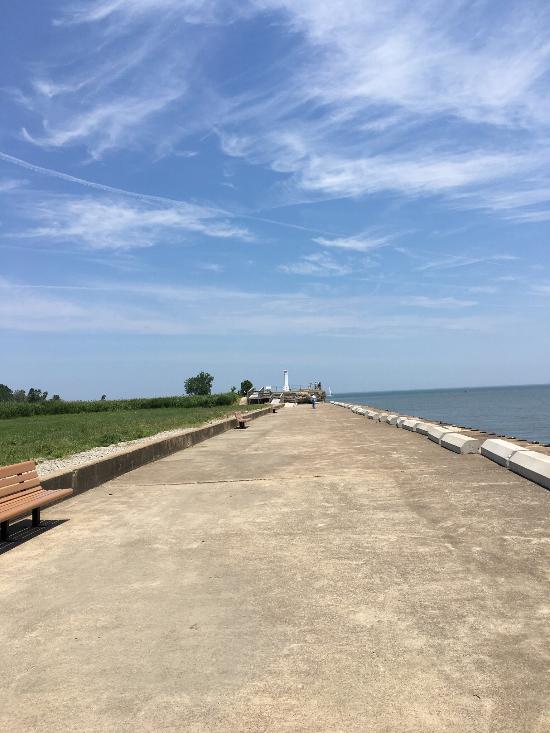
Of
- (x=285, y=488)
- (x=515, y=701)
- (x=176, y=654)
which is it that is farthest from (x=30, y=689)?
(x=285, y=488)

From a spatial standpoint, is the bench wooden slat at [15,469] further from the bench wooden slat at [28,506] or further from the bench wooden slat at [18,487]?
the bench wooden slat at [28,506]

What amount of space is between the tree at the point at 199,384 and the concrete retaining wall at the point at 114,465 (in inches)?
4365

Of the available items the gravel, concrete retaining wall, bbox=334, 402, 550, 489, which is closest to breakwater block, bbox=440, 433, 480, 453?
concrete retaining wall, bbox=334, 402, 550, 489

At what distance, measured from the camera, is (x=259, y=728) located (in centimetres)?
297

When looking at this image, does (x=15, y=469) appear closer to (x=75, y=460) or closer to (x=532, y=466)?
(x=75, y=460)

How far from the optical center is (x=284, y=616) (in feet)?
14.2

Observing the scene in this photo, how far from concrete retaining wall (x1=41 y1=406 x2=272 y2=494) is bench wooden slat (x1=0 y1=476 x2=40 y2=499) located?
3.78 ft

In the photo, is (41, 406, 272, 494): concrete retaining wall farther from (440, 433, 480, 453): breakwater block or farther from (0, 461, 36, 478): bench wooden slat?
(440, 433, 480, 453): breakwater block

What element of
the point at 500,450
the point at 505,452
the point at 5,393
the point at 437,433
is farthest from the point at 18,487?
the point at 5,393

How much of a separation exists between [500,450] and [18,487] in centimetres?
802

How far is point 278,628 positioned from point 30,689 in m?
1.52

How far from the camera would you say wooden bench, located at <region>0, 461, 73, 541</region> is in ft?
21.2

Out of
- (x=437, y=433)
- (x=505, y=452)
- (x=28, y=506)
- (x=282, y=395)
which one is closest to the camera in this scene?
(x=28, y=506)

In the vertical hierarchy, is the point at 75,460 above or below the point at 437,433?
below
